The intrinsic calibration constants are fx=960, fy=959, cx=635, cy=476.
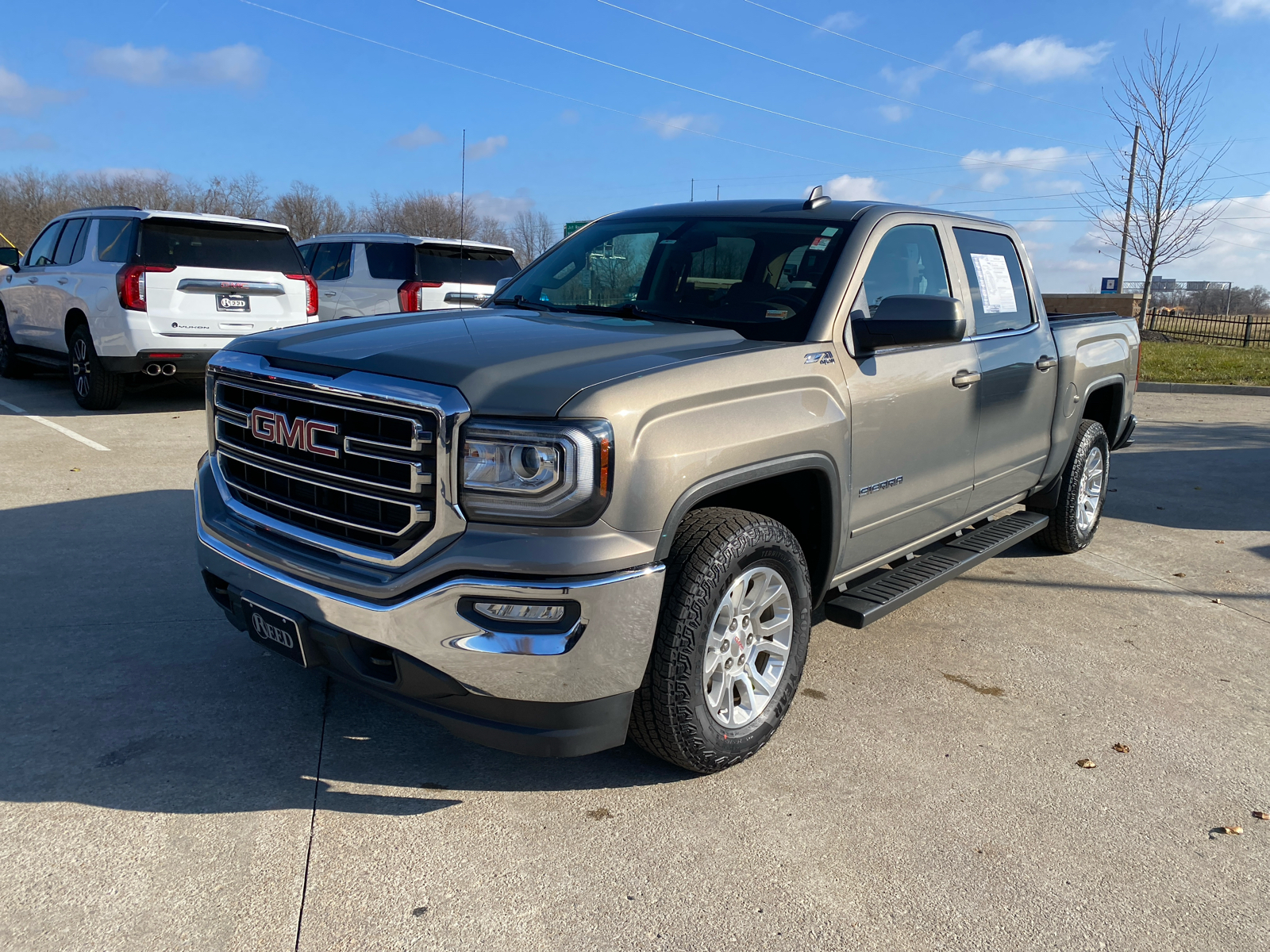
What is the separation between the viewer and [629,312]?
12.7 ft

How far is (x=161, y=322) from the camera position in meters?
8.98

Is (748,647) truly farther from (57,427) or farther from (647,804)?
(57,427)

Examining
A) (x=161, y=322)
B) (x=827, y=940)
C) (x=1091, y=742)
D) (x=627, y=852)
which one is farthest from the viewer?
(x=161, y=322)

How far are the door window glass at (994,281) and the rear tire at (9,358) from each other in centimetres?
1128

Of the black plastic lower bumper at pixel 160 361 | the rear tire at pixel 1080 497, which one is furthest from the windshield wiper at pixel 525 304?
the black plastic lower bumper at pixel 160 361

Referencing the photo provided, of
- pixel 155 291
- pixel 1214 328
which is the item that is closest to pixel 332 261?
pixel 155 291

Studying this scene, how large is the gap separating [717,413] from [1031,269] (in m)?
3.23

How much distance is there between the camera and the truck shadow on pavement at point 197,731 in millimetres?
3016

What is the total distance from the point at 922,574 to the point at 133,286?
25.6 ft

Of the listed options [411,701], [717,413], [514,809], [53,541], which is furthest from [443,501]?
[53,541]

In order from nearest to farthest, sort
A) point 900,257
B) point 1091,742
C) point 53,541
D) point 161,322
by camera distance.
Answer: point 1091,742, point 900,257, point 53,541, point 161,322

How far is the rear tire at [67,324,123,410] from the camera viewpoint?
9.52 meters

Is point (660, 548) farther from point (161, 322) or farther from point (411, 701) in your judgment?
point (161, 322)

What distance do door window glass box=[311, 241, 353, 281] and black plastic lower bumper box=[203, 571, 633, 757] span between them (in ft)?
35.2
